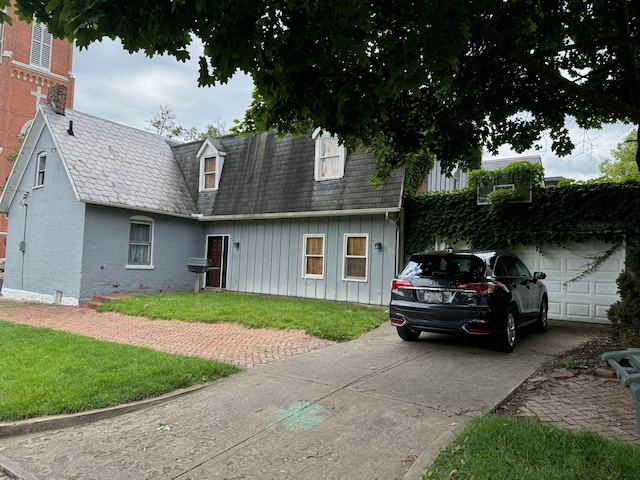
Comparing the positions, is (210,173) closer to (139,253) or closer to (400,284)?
(139,253)

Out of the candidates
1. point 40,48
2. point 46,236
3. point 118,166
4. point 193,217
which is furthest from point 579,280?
point 40,48

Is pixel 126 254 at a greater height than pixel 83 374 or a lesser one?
greater

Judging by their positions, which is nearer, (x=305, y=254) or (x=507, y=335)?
(x=507, y=335)

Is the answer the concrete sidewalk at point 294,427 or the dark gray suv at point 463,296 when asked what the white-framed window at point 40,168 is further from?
the dark gray suv at point 463,296

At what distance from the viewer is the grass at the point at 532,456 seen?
9.61 feet

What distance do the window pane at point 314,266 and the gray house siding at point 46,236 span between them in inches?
294

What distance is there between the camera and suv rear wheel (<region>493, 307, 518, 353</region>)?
266 inches

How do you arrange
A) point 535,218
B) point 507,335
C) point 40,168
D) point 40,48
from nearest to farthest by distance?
1. point 507,335
2. point 535,218
3. point 40,168
4. point 40,48

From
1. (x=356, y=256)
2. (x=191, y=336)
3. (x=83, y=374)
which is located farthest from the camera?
(x=356, y=256)

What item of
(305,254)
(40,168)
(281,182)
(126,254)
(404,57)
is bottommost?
(126,254)

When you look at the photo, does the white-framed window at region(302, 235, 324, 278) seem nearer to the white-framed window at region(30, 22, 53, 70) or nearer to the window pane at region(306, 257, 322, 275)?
the window pane at region(306, 257, 322, 275)

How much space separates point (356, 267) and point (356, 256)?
0.36m

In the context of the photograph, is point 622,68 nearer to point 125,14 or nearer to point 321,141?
point 125,14

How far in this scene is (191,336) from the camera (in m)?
8.48
